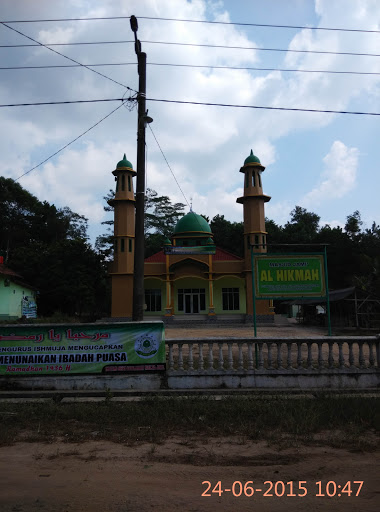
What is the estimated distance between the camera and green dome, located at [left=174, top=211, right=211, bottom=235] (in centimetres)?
3512

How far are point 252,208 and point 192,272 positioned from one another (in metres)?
7.00

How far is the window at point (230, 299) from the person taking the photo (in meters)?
33.2

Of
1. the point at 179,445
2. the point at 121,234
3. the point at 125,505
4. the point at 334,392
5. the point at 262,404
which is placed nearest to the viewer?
the point at 125,505

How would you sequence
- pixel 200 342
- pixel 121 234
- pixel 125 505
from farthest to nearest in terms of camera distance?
1. pixel 121 234
2. pixel 200 342
3. pixel 125 505

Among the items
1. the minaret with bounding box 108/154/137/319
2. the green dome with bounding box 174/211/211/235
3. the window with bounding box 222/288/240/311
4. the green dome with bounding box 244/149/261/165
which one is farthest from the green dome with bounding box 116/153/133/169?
the window with bounding box 222/288/240/311

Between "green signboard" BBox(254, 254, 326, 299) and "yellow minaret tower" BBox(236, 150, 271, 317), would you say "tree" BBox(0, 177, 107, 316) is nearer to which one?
"yellow minaret tower" BBox(236, 150, 271, 317)

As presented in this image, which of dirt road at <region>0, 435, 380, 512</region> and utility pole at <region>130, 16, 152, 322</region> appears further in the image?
utility pole at <region>130, 16, 152, 322</region>

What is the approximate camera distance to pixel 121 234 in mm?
31453

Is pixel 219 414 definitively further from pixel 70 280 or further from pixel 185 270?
pixel 70 280

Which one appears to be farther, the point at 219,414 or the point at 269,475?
the point at 219,414

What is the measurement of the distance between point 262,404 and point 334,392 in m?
1.68

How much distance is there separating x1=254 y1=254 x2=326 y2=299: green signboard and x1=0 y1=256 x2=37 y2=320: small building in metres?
23.6

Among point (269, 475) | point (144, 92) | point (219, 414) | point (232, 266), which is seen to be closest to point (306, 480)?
point (269, 475)
